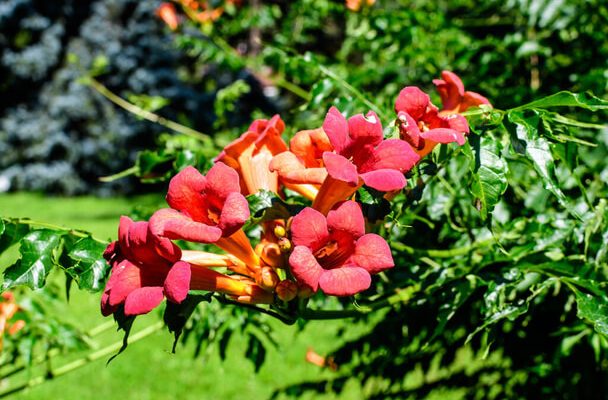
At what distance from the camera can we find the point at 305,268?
1.08 m

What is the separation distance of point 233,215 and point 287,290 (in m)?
0.21

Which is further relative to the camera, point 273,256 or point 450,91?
point 450,91

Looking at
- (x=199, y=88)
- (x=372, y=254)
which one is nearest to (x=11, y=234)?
(x=372, y=254)

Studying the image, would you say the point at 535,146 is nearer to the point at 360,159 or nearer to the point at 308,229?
the point at 360,159

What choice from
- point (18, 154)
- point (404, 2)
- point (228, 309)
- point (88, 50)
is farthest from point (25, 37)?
point (228, 309)

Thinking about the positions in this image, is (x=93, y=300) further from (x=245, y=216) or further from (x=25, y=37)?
(x=25, y=37)

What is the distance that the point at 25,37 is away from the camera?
1551 centimetres

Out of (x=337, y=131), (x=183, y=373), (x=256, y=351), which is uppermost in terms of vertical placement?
(x=337, y=131)

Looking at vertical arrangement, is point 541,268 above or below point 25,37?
above

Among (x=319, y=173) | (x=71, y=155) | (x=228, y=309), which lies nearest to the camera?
(x=319, y=173)

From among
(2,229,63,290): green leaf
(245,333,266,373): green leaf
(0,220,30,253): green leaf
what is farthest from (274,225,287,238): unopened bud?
(245,333,266,373): green leaf

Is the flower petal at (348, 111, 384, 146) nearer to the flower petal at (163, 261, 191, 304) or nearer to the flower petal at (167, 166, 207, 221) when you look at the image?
the flower petal at (167, 166, 207, 221)

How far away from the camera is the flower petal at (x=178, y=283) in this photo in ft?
3.46

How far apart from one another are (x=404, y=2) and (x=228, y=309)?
433 cm
